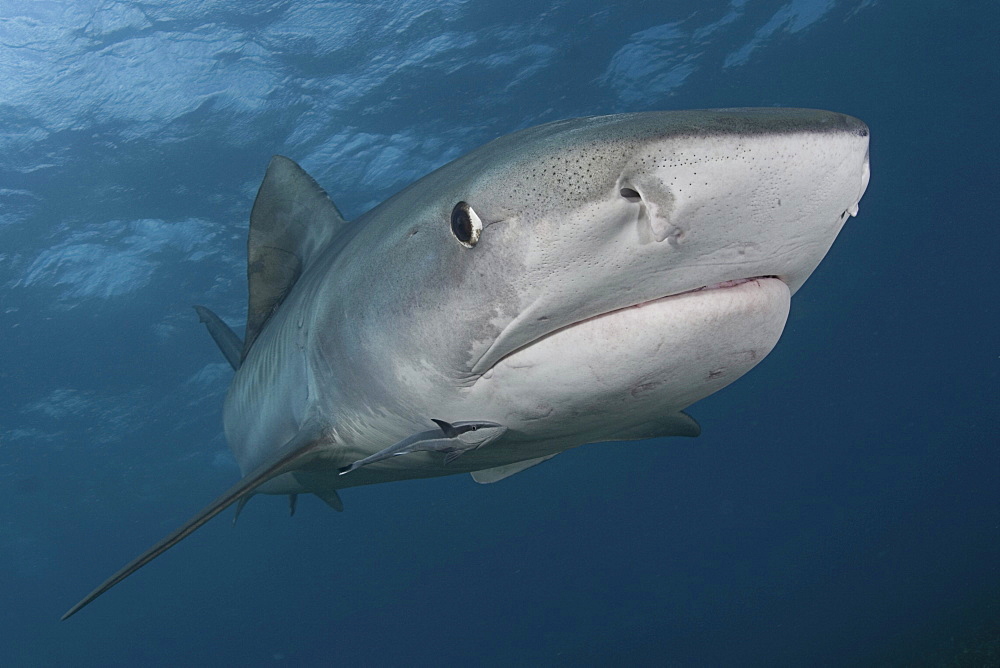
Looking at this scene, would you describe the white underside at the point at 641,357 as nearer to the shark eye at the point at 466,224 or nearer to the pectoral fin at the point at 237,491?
the shark eye at the point at 466,224

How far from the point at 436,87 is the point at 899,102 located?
1855 cm

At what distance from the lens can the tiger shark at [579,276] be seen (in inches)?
50.9

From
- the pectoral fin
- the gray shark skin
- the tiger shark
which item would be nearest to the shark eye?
the tiger shark

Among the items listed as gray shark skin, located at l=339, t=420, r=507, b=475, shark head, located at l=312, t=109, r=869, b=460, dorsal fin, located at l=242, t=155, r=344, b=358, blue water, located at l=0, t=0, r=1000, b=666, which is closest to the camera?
shark head, located at l=312, t=109, r=869, b=460

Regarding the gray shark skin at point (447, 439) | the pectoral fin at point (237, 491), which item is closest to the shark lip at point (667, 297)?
the gray shark skin at point (447, 439)

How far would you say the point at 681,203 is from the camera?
1.25m

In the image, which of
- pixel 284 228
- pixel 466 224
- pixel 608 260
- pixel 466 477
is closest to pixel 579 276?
pixel 608 260

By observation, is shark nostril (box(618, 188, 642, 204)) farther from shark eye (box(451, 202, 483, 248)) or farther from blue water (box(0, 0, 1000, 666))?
blue water (box(0, 0, 1000, 666))

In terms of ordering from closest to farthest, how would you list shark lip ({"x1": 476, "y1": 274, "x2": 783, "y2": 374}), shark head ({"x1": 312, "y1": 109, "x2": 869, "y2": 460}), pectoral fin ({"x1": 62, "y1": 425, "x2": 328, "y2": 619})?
shark head ({"x1": 312, "y1": 109, "x2": 869, "y2": 460}) < shark lip ({"x1": 476, "y1": 274, "x2": 783, "y2": 374}) < pectoral fin ({"x1": 62, "y1": 425, "x2": 328, "y2": 619})

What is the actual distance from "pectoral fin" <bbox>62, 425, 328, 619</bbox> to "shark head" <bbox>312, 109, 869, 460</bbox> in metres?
0.84

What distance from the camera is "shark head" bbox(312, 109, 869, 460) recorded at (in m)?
1.28

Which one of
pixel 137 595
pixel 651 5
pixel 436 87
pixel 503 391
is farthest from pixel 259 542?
pixel 503 391

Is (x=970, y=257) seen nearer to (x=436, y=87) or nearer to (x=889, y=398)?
(x=889, y=398)

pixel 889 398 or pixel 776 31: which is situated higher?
pixel 776 31
